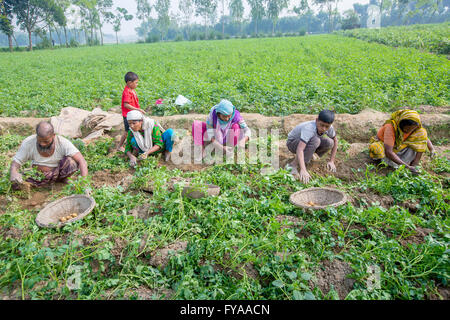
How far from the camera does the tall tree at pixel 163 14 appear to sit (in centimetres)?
5907

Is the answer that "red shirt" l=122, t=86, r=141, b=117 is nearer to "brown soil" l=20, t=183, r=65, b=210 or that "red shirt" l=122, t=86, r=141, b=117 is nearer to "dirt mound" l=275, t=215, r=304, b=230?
"brown soil" l=20, t=183, r=65, b=210

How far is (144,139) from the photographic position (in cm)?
418

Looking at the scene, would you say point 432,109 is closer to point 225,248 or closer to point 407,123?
point 407,123

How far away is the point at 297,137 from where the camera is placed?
3.90 meters

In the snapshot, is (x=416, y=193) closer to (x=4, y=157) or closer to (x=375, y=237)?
(x=375, y=237)

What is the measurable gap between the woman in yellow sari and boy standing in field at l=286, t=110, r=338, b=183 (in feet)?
2.13

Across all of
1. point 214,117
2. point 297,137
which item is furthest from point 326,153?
point 214,117

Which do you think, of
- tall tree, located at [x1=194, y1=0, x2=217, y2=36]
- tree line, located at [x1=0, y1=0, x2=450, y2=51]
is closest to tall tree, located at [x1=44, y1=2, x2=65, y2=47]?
tree line, located at [x1=0, y1=0, x2=450, y2=51]

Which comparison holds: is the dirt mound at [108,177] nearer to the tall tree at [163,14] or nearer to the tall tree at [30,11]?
the tall tree at [30,11]

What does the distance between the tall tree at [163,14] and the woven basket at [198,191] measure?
6391 cm

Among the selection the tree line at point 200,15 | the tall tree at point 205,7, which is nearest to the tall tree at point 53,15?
the tree line at point 200,15

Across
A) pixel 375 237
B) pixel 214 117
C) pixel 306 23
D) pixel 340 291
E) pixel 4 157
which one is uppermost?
pixel 306 23

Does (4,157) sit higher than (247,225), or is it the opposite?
(4,157)

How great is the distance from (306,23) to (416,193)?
244 ft
